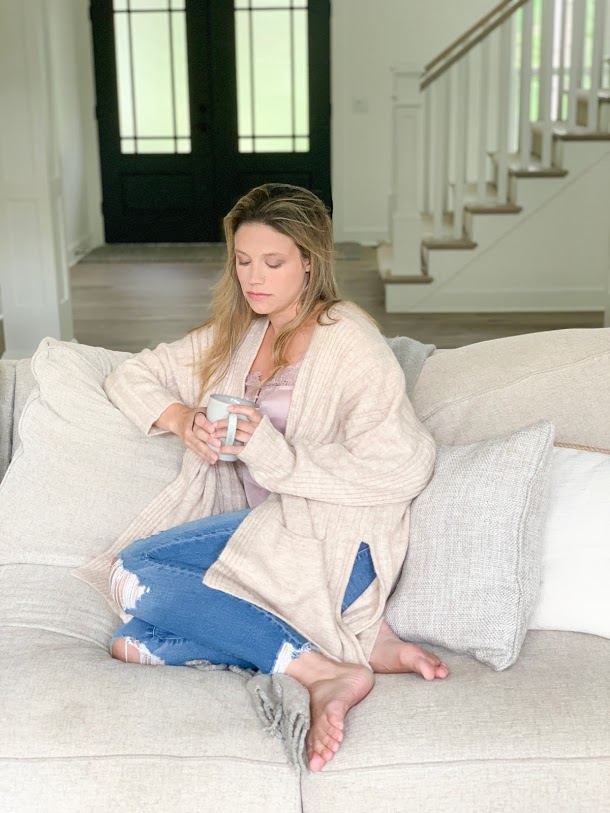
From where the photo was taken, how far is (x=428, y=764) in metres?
1.41

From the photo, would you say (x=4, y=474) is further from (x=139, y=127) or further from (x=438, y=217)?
(x=139, y=127)

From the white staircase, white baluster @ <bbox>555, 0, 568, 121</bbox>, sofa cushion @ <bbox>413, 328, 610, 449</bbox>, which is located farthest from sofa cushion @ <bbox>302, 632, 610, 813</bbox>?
white baluster @ <bbox>555, 0, 568, 121</bbox>

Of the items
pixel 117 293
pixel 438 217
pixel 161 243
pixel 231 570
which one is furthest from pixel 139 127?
pixel 231 570

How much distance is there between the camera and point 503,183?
19.3 feet

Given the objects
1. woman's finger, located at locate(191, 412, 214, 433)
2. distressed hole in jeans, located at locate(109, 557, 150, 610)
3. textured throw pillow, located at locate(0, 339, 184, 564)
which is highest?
woman's finger, located at locate(191, 412, 214, 433)

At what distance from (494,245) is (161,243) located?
3.51m

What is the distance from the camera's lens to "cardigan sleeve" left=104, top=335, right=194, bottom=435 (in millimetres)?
2010

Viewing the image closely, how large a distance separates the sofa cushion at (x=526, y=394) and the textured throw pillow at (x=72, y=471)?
58 centimetres

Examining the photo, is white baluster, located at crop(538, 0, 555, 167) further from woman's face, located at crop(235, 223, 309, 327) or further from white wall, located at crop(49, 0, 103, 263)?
woman's face, located at crop(235, 223, 309, 327)

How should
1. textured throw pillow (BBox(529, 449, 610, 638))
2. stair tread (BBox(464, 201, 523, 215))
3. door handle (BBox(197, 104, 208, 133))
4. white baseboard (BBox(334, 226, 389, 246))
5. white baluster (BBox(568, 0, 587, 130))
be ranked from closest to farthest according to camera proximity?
textured throw pillow (BBox(529, 449, 610, 638)) → white baluster (BBox(568, 0, 587, 130)) → stair tread (BBox(464, 201, 523, 215)) → door handle (BBox(197, 104, 208, 133)) → white baseboard (BBox(334, 226, 389, 246))

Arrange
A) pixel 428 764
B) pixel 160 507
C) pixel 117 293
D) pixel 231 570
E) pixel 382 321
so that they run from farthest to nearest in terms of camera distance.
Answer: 1. pixel 117 293
2. pixel 382 321
3. pixel 160 507
4. pixel 231 570
5. pixel 428 764

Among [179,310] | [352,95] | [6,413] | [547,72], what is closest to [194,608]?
[6,413]

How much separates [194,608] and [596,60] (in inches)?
191

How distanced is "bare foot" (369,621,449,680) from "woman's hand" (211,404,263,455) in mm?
407
